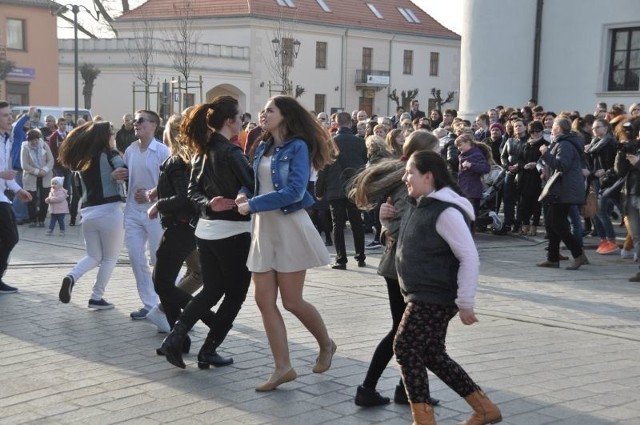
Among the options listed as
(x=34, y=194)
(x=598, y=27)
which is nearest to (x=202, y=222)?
(x=34, y=194)

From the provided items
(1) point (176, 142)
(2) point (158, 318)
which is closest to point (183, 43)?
(2) point (158, 318)

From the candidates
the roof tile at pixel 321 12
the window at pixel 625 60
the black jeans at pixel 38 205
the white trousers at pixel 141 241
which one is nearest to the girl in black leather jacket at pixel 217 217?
the white trousers at pixel 141 241

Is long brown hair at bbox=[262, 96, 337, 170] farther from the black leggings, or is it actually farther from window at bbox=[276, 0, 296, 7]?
window at bbox=[276, 0, 296, 7]

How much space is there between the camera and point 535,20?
24.0 metres

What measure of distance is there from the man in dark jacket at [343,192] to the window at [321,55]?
2011 inches

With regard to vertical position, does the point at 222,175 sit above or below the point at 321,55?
below

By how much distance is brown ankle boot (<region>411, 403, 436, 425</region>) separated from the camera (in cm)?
511

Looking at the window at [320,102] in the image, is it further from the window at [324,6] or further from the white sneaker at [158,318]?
the white sneaker at [158,318]

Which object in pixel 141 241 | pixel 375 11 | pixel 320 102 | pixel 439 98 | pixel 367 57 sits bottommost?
pixel 141 241

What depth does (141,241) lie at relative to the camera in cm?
834

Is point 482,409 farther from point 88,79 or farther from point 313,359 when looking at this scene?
point 88,79

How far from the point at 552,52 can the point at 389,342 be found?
19.7m

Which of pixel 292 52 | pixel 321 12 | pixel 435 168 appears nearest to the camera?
pixel 435 168

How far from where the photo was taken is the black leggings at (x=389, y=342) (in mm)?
5746
